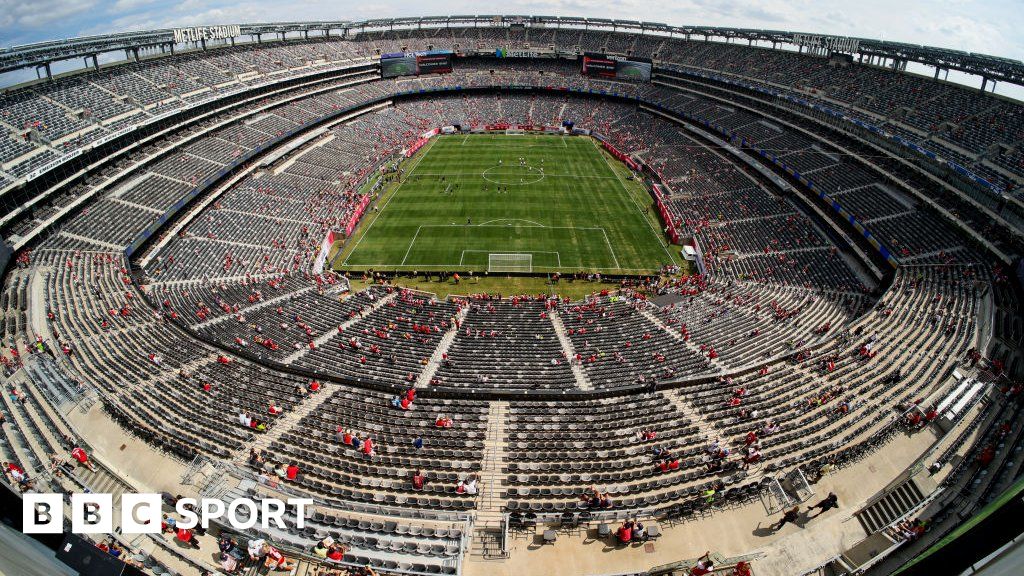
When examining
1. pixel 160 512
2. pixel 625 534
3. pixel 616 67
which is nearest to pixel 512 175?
pixel 616 67

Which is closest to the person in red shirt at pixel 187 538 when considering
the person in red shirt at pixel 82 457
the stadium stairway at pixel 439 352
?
the person in red shirt at pixel 82 457

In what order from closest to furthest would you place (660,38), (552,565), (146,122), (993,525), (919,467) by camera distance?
(993,525)
(552,565)
(919,467)
(146,122)
(660,38)

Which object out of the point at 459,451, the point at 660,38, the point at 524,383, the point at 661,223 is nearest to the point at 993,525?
the point at 459,451

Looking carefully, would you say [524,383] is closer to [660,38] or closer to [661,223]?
[661,223]

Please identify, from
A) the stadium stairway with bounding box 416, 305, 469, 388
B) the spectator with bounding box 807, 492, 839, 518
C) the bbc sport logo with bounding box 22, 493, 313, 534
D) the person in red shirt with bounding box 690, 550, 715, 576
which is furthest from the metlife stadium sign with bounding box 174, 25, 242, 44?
the spectator with bounding box 807, 492, 839, 518

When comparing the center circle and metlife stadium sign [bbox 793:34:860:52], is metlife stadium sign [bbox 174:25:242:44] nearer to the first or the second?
the center circle

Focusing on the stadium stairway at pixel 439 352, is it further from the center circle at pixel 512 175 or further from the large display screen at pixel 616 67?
the large display screen at pixel 616 67

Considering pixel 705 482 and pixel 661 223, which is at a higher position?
pixel 661 223
